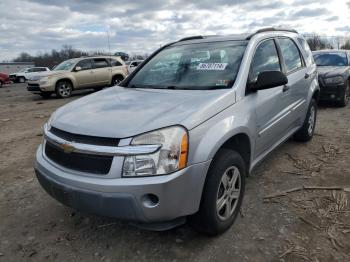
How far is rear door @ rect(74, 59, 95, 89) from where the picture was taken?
47.4ft

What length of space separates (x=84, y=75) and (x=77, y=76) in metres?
0.32

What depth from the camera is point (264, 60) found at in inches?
154

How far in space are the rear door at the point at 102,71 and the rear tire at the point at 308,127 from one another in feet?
36.1

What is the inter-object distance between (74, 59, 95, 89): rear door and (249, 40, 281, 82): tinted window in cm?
1148

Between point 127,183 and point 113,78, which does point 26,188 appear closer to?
point 127,183

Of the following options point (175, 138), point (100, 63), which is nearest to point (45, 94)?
point (100, 63)

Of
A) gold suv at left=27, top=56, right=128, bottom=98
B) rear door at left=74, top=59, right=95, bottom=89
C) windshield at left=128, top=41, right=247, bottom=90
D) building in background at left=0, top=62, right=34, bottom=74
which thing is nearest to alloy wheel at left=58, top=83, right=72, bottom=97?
gold suv at left=27, top=56, right=128, bottom=98

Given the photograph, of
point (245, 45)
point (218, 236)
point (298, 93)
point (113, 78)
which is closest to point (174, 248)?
point (218, 236)

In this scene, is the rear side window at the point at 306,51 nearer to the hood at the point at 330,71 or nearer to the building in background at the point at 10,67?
the hood at the point at 330,71

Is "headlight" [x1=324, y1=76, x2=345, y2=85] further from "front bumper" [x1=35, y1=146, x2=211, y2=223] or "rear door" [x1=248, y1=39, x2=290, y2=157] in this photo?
"front bumper" [x1=35, y1=146, x2=211, y2=223]

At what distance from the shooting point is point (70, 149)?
2.68m

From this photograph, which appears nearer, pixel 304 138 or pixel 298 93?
pixel 298 93

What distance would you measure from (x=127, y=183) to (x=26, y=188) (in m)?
2.36

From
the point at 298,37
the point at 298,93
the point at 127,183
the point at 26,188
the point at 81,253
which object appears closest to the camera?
the point at 127,183
